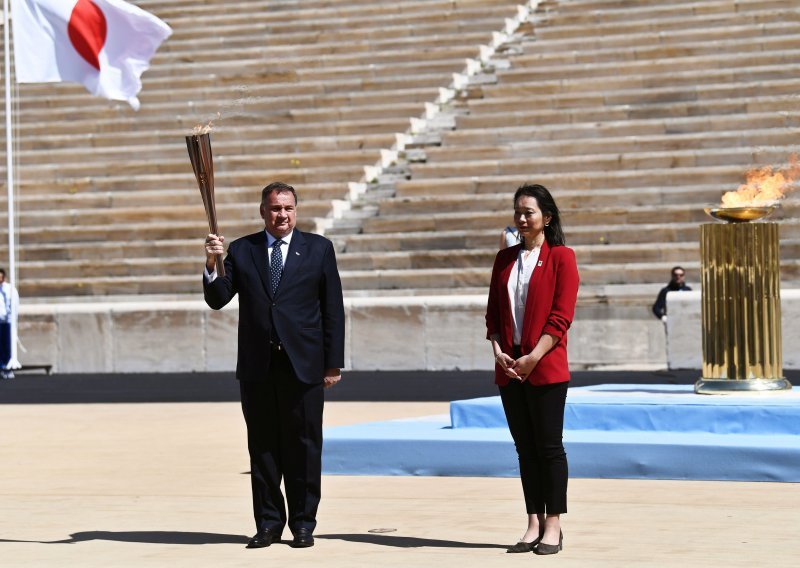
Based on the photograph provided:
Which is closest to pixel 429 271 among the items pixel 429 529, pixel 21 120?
pixel 21 120

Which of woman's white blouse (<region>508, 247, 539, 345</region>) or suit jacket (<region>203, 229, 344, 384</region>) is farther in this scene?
suit jacket (<region>203, 229, 344, 384</region>)

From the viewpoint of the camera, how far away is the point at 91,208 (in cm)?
2719

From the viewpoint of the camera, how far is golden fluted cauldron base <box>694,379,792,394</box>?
39.5 ft

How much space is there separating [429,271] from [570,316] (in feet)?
52.8

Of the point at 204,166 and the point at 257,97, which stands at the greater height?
the point at 257,97

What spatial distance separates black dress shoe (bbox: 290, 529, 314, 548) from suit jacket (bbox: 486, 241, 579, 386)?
3.70ft

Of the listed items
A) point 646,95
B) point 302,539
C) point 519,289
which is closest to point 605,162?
point 646,95

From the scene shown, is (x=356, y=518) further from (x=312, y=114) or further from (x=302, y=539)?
(x=312, y=114)

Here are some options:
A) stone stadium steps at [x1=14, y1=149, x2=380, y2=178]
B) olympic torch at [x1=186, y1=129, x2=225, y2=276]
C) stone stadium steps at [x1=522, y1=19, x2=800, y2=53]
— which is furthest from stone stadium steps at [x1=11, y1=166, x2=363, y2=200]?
olympic torch at [x1=186, y1=129, x2=225, y2=276]

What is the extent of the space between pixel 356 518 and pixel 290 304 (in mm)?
1437

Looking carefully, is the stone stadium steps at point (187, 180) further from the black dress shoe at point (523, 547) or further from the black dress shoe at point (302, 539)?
the black dress shoe at point (523, 547)

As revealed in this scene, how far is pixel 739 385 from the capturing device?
12.1 metres

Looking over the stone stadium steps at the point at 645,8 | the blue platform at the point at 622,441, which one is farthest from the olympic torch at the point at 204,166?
the stone stadium steps at the point at 645,8

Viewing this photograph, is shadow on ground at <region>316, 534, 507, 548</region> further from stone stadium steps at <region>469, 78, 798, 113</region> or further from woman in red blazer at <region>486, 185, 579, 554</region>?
stone stadium steps at <region>469, 78, 798, 113</region>
